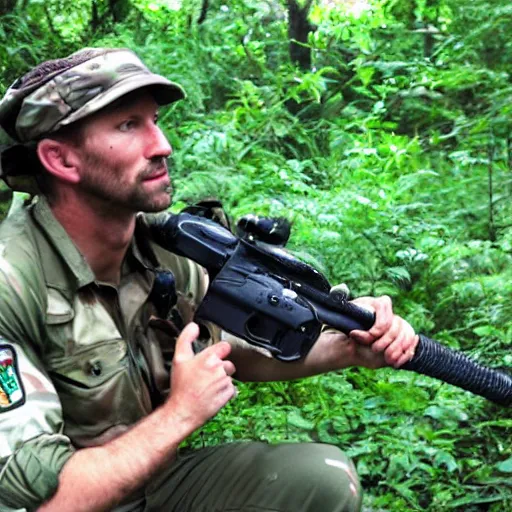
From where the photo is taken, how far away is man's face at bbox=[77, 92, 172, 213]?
9.22 feet

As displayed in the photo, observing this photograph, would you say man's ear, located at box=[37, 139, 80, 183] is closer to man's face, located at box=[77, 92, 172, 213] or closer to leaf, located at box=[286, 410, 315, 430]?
man's face, located at box=[77, 92, 172, 213]

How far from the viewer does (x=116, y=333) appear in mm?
2781

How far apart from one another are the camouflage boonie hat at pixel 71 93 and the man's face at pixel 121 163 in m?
0.07

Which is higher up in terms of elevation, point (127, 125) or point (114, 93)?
point (114, 93)

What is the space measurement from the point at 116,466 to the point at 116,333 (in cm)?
55

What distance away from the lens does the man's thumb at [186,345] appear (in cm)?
257

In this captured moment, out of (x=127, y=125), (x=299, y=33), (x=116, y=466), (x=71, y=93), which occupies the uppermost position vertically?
(x=71, y=93)

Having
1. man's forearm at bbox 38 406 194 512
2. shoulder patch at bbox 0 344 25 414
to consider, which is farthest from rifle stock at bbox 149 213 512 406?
shoulder patch at bbox 0 344 25 414

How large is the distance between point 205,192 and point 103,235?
94.4 inches

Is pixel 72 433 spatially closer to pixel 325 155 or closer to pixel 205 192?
pixel 205 192

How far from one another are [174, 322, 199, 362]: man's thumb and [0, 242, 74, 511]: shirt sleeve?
1.25 ft

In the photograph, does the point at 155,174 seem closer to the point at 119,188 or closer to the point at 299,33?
the point at 119,188

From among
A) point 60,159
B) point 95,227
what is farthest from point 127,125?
point 95,227

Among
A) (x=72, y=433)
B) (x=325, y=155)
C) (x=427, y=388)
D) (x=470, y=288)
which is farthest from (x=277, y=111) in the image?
(x=72, y=433)
